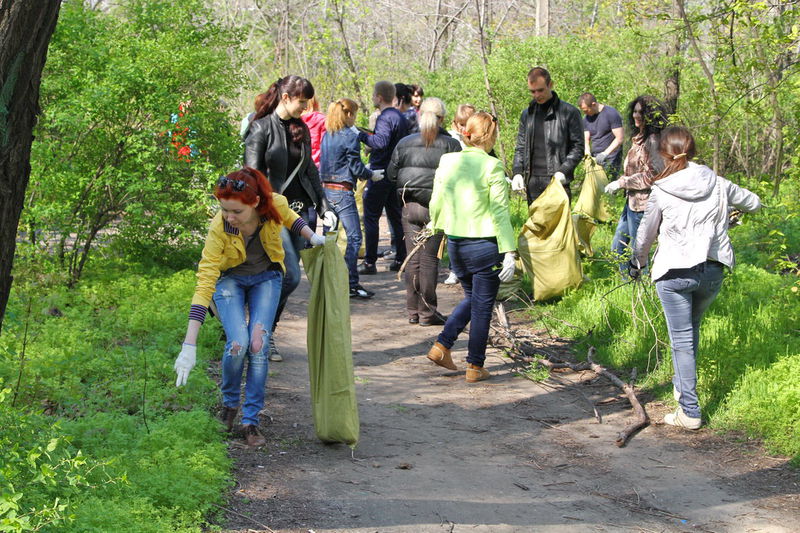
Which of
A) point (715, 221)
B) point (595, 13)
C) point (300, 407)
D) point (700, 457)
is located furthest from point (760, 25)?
point (595, 13)

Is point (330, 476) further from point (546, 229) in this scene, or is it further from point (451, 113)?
point (451, 113)

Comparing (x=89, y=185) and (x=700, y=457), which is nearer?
(x=700, y=457)

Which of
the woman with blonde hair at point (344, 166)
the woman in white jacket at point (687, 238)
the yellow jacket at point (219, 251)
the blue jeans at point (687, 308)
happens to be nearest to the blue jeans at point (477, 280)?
the woman in white jacket at point (687, 238)

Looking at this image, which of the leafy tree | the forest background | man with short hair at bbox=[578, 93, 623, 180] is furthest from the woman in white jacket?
man with short hair at bbox=[578, 93, 623, 180]

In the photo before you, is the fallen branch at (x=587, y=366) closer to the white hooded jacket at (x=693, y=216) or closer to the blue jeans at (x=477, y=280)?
the blue jeans at (x=477, y=280)

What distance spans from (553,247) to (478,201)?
231cm

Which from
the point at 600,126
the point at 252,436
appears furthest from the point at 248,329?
the point at 600,126

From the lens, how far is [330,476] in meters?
4.77

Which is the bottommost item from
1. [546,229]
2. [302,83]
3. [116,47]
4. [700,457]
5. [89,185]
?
[700,457]

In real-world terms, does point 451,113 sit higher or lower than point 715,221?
higher

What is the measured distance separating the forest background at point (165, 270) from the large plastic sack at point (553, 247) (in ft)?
0.60

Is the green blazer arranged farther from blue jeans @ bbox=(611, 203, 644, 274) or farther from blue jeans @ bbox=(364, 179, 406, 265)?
blue jeans @ bbox=(364, 179, 406, 265)

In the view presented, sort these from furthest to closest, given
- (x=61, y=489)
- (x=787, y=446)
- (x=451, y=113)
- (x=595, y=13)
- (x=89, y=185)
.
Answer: (x=595, y=13)
(x=451, y=113)
(x=89, y=185)
(x=787, y=446)
(x=61, y=489)

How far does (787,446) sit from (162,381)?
386cm
